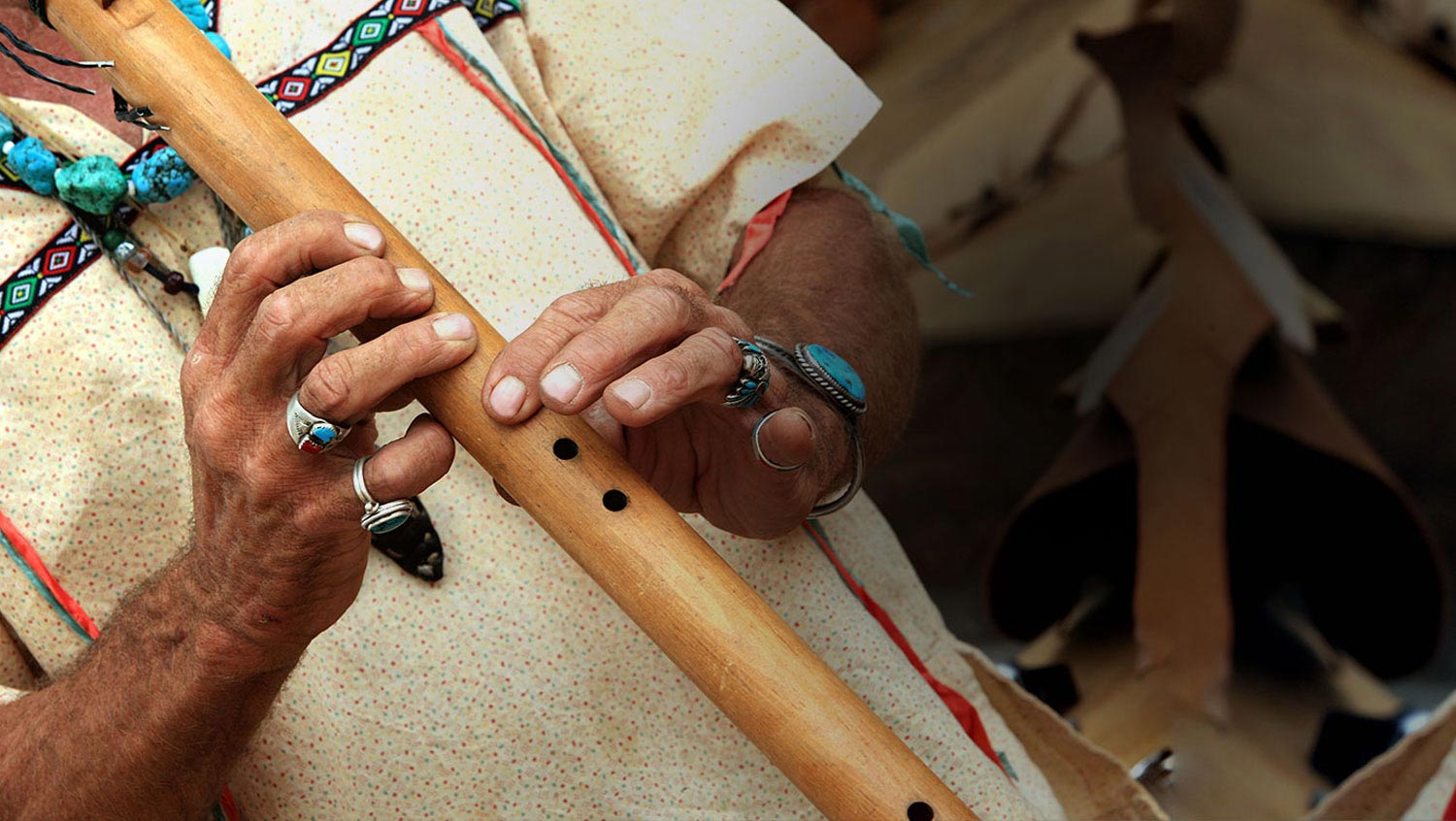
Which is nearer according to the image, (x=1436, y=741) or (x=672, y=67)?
(x=672, y=67)

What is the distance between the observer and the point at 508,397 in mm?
674

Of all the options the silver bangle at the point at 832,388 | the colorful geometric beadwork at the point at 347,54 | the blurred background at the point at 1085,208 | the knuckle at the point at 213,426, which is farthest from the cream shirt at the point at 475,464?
the blurred background at the point at 1085,208

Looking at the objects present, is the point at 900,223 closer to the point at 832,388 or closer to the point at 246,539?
the point at 832,388

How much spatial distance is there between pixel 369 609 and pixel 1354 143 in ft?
6.79

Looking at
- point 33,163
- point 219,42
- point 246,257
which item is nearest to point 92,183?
point 33,163

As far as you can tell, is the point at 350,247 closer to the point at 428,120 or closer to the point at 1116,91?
the point at 428,120

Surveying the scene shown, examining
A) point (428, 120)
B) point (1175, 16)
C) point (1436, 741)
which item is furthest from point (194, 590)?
point (1175, 16)

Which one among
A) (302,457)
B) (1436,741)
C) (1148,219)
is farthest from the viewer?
(1148,219)

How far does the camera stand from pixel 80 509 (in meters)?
0.86

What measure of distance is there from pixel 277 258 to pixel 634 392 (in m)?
0.19

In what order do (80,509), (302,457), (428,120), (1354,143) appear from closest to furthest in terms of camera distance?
(302,457) < (80,509) < (428,120) < (1354,143)

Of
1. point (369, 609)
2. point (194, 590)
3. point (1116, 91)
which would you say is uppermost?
point (194, 590)

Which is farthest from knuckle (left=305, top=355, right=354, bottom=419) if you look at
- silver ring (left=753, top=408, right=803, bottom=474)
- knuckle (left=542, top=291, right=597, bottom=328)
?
silver ring (left=753, top=408, right=803, bottom=474)

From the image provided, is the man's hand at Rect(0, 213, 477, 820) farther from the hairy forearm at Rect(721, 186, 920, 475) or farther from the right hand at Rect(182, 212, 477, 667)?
the hairy forearm at Rect(721, 186, 920, 475)
